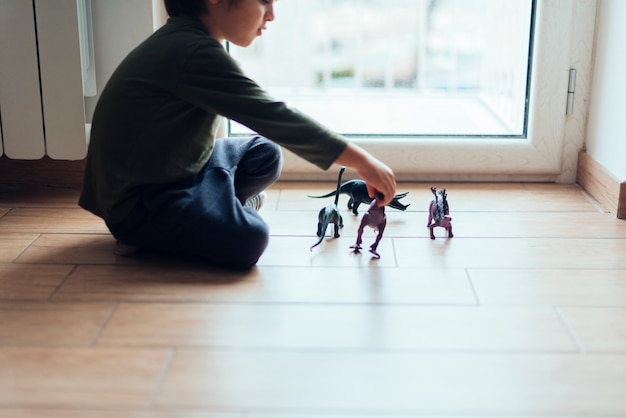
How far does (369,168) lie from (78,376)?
0.52m

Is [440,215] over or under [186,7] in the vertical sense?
under

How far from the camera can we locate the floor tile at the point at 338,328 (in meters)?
0.99

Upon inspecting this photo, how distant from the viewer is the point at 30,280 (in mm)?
1209

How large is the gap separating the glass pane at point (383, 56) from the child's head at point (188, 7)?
936 mm

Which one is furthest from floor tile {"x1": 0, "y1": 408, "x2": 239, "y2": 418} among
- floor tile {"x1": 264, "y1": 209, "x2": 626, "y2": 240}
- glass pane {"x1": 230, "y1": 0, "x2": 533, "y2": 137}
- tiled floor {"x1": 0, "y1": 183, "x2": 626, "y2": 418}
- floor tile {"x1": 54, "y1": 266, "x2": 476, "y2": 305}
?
glass pane {"x1": 230, "y1": 0, "x2": 533, "y2": 137}

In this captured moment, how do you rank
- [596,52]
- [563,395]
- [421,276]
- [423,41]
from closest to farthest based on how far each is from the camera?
1. [563,395]
2. [421,276]
3. [596,52]
4. [423,41]

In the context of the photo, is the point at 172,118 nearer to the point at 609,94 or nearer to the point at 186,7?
the point at 186,7

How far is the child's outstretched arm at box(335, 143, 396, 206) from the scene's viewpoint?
3.91ft

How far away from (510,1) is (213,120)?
1.08m

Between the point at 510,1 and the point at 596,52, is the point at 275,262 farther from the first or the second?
the point at 510,1

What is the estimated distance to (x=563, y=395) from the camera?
0.87m

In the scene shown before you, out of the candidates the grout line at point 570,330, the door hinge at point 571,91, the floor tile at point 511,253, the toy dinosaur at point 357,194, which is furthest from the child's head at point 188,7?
the door hinge at point 571,91

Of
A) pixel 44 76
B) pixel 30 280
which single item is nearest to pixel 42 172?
pixel 44 76

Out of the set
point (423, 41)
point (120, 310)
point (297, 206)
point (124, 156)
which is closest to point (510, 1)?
point (423, 41)
